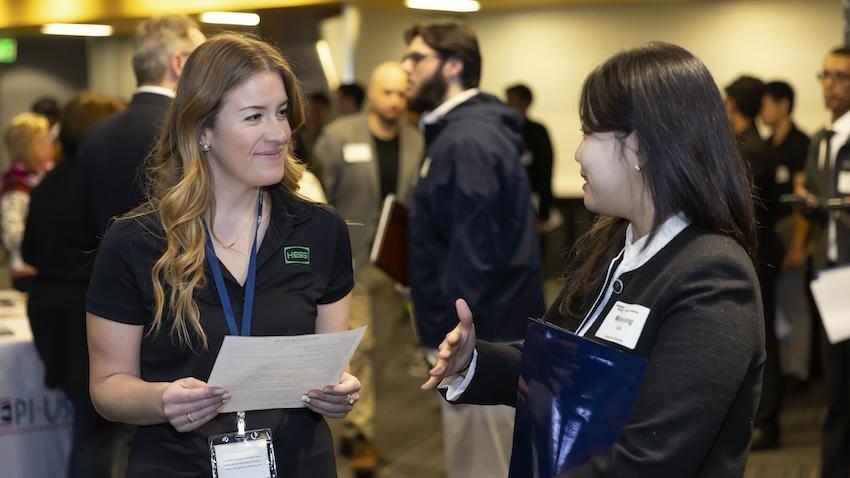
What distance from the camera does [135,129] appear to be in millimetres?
3342

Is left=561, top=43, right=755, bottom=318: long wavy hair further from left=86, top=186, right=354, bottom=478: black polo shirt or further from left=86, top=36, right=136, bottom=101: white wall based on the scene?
left=86, top=36, right=136, bottom=101: white wall

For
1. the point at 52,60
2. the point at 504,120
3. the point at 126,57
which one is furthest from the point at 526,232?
the point at 52,60

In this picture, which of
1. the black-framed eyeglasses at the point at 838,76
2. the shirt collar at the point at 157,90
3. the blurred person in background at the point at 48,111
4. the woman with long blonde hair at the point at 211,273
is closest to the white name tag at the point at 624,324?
the woman with long blonde hair at the point at 211,273

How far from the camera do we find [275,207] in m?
2.27

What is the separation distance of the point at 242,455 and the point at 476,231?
195 cm

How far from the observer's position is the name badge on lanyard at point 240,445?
81.4 inches

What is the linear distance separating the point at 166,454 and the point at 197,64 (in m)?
0.75

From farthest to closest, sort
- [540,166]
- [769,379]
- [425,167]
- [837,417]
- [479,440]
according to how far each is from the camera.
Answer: [540,166] → [769,379] → [837,417] → [425,167] → [479,440]

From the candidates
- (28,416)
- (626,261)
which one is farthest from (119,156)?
(626,261)

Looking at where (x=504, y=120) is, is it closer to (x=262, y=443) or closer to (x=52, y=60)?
(x=262, y=443)

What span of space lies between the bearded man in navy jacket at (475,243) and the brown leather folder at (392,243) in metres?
0.27

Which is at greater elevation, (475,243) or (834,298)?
(475,243)

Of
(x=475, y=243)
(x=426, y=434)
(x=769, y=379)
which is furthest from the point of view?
(x=426, y=434)

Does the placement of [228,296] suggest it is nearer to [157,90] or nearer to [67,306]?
[157,90]
